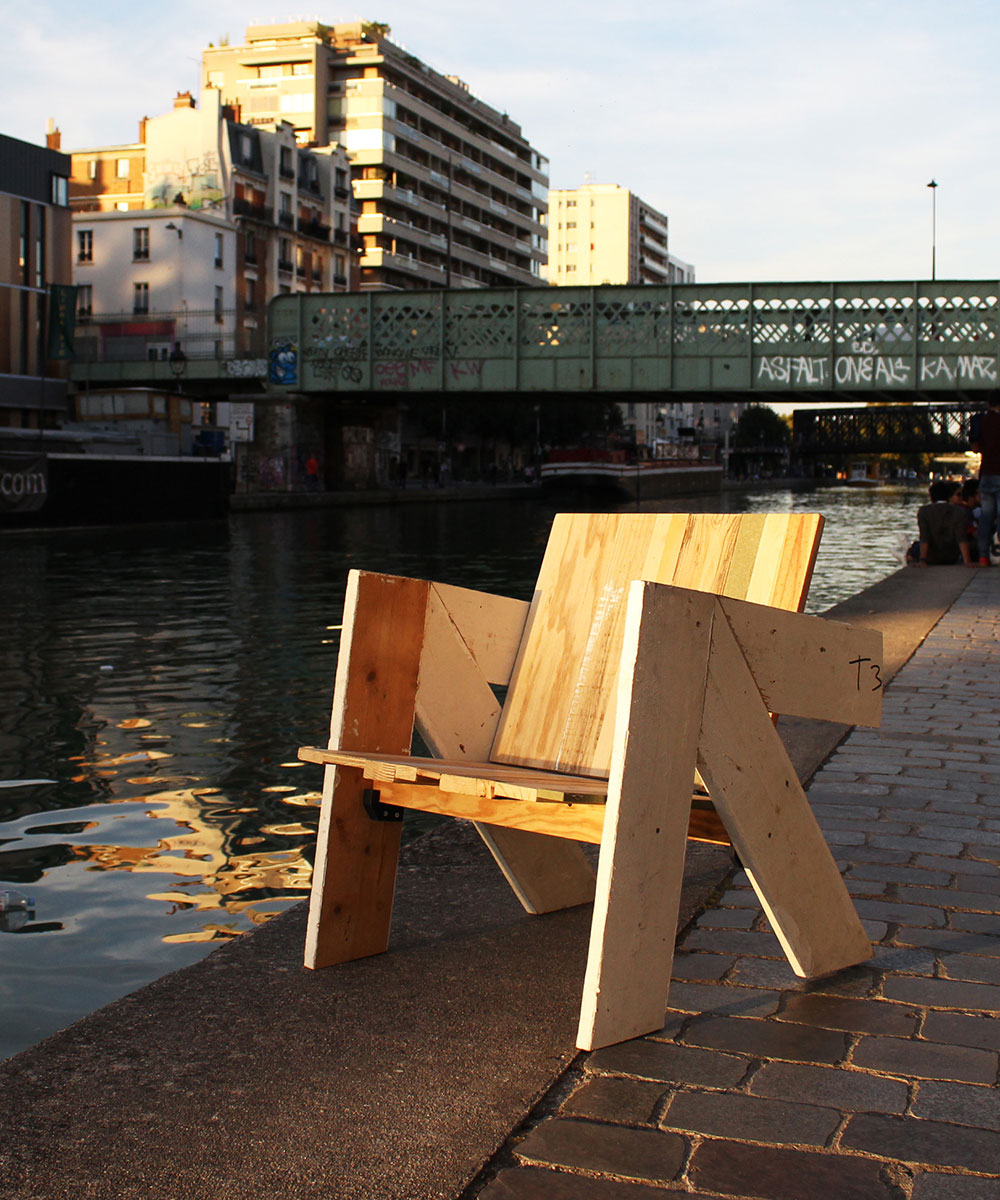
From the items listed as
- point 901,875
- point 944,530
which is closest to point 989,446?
point 944,530

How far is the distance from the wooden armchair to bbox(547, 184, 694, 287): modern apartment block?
152 metres

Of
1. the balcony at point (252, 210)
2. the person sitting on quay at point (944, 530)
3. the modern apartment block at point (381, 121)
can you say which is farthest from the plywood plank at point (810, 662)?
the modern apartment block at point (381, 121)

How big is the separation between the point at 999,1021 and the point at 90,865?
3.29 m

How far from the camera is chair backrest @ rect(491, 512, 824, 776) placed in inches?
140

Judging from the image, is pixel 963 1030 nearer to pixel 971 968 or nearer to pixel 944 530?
pixel 971 968

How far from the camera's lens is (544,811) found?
2951 millimetres

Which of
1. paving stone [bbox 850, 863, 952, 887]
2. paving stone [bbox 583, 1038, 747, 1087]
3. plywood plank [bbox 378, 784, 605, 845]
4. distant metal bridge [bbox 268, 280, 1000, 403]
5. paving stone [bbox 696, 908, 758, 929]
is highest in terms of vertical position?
distant metal bridge [bbox 268, 280, 1000, 403]

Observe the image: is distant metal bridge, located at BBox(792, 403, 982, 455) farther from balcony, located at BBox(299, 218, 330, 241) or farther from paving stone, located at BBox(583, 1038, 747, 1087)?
paving stone, located at BBox(583, 1038, 747, 1087)

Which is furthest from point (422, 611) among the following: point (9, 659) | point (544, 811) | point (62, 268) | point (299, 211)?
point (299, 211)

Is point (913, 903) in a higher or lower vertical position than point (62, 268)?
lower

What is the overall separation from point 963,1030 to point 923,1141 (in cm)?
56

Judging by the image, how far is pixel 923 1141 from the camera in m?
2.30

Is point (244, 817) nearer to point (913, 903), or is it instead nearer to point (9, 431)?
point (913, 903)

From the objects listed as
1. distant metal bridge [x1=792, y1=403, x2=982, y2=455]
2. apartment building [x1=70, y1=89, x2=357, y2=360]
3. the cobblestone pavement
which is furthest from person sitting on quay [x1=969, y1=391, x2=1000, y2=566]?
distant metal bridge [x1=792, y1=403, x2=982, y2=455]
